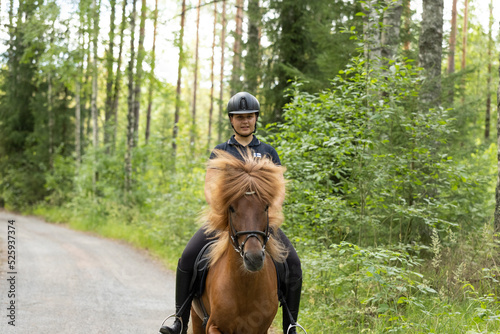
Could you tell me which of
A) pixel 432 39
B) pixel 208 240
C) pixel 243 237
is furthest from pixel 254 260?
pixel 432 39

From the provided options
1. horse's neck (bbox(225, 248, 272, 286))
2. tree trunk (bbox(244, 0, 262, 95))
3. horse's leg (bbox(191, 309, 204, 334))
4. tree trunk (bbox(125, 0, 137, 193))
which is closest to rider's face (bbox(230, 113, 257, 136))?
horse's neck (bbox(225, 248, 272, 286))

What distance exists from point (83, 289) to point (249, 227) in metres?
6.35

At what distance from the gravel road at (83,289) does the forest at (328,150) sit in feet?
5.15

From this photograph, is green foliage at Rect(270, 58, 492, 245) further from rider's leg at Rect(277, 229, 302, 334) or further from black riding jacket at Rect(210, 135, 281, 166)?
rider's leg at Rect(277, 229, 302, 334)

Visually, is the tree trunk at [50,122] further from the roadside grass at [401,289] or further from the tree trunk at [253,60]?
the roadside grass at [401,289]

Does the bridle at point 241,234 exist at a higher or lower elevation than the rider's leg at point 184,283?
higher

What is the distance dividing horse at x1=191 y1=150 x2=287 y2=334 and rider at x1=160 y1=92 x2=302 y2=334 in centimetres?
36

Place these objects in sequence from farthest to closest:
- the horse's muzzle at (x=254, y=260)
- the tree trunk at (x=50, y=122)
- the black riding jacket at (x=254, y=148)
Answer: the tree trunk at (x=50, y=122), the black riding jacket at (x=254, y=148), the horse's muzzle at (x=254, y=260)

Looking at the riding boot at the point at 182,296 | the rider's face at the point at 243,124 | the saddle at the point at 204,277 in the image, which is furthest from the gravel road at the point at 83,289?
the rider's face at the point at 243,124

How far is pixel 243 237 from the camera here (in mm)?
3141

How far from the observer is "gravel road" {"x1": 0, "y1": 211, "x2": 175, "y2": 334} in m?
6.25

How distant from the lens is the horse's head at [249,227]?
3027mm

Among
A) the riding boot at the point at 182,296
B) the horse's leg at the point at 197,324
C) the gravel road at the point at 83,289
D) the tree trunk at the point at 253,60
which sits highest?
the tree trunk at the point at 253,60

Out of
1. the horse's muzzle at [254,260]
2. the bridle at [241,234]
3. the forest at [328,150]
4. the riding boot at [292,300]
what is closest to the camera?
the horse's muzzle at [254,260]
